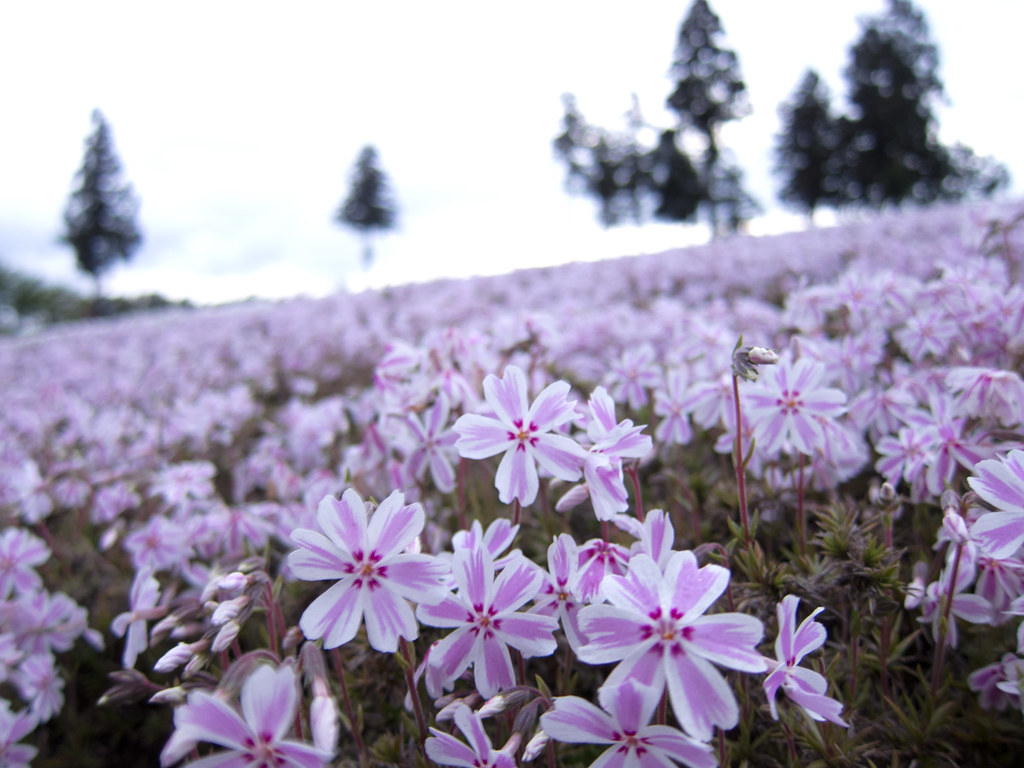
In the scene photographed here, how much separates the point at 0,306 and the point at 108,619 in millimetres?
38641

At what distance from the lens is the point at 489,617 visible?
43.9 inches

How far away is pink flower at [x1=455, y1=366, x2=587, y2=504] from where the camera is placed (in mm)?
1210

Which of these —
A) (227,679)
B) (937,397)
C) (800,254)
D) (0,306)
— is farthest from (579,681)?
(0,306)

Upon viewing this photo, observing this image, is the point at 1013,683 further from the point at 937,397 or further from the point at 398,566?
the point at 398,566

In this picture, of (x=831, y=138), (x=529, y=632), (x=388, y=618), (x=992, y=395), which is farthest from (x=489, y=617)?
(x=831, y=138)

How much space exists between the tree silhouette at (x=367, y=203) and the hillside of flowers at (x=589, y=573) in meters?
59.9

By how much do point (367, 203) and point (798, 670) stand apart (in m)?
64.4

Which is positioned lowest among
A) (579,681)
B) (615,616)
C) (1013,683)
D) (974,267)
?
(579,681)

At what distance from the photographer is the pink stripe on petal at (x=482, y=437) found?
122 centimetres

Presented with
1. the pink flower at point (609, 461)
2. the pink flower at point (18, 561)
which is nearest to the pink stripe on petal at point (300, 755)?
the pink flower at point (609, 461)

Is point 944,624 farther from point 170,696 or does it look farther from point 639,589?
point 170,696

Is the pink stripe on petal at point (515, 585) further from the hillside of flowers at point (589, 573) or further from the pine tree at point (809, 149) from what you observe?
the pine tree at point (809, 149)

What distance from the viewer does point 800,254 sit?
802 cm

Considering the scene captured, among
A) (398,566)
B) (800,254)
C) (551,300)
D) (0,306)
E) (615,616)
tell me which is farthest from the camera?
(0,306)
